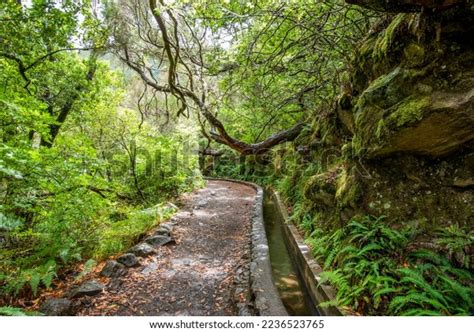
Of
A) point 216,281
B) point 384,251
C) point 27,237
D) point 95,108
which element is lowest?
point 216,281

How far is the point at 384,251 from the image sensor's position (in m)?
3.27

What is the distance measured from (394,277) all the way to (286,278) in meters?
2.19

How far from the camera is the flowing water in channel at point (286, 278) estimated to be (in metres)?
3.80

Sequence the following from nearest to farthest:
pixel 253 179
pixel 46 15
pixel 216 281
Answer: pixel 216 281, pixel 46 15, pixel 253 179

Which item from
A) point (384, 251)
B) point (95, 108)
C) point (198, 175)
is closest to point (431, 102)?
point (384, 251)

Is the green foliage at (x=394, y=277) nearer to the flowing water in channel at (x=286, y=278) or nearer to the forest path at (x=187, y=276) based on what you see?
the flowing water in channel at (x=286, y=278)

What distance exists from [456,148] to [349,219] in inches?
70.5

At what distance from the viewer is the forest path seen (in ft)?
11.9

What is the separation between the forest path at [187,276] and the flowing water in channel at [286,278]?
661mm

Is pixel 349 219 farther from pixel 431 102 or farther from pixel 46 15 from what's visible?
pixel 46 15

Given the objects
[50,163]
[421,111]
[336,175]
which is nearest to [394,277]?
[421,111]

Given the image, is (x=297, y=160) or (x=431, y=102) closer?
(x=431, y=102)

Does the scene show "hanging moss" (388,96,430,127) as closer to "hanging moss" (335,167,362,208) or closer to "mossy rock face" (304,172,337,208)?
"hanging moss" (335,167,362,208)

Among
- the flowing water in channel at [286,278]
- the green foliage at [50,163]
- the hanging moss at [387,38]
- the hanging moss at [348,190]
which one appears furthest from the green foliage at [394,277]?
the green foliage at [50,163]
